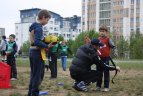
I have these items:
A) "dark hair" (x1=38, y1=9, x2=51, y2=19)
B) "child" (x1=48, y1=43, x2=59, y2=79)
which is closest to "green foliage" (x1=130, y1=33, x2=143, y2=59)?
"child" (x1=48, y1=43, x2=59, y2=79)

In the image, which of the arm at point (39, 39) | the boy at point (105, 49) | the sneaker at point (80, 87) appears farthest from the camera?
the boy at point (105, 49)

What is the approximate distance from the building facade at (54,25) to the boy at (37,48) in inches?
5701

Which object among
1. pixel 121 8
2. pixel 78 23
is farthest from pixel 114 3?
pixel 78 23

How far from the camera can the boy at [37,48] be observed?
25.6 ft

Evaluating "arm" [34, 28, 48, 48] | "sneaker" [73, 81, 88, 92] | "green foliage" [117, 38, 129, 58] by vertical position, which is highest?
"arm" [34, 28, 48, 48]

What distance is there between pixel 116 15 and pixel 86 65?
110 metres

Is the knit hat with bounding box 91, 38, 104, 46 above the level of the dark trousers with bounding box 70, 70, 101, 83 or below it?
above

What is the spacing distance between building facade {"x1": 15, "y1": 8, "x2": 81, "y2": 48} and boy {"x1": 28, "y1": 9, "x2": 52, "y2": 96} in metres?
145

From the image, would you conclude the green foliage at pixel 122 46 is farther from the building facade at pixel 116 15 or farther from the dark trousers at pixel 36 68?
the dark trousers at pixel 36 68

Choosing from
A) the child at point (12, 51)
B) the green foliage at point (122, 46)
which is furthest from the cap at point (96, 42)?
the green foliage at point (122, 46)

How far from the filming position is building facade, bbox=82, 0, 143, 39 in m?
111

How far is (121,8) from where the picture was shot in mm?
116562

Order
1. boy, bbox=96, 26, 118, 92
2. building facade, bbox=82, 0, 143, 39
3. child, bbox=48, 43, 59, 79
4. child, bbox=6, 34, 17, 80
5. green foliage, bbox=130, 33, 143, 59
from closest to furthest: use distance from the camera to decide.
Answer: boy, bbox=96, 26, 118, 92, child, bbox=6, 34, 17, 80, child, bbox=48, 43, 59, 79, green foliage, bbox=130, 33, 143, 59, building facade, bbox=82, 0, 143, 39

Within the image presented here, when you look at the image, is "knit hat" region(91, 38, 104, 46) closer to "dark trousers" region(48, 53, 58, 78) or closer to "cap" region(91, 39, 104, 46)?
"cap" region(91, 39, 104, 46)
